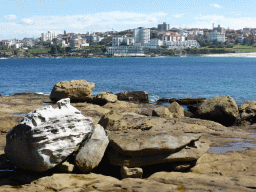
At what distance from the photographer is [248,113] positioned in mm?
19906

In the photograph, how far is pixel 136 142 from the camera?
31.1 ft

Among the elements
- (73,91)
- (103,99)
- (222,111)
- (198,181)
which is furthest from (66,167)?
(73,91)

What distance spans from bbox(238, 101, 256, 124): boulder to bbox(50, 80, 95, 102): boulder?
10771 millimetres

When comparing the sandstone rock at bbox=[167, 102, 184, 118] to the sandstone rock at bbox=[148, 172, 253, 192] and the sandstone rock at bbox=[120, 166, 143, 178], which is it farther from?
the sandstone rock at bbox=[120, 166, 143, 178]

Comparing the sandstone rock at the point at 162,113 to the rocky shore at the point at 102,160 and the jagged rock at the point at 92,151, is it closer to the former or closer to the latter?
the rocky shore at the point at 102,160

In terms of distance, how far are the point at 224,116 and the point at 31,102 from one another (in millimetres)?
14317

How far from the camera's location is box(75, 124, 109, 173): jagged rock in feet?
29.5

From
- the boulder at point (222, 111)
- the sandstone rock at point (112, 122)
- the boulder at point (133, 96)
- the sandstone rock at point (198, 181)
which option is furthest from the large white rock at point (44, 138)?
the boulder at point (133, 96)

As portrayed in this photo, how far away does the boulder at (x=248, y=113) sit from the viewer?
19.4 metres

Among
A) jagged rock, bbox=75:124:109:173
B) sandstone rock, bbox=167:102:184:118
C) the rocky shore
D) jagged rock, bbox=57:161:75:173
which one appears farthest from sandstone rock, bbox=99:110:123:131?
sandstone rock, bbox=167:102:184:118

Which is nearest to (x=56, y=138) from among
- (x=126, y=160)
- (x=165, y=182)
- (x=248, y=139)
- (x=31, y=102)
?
(x=126, y=160)

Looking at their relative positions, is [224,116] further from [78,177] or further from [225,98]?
[78,177]

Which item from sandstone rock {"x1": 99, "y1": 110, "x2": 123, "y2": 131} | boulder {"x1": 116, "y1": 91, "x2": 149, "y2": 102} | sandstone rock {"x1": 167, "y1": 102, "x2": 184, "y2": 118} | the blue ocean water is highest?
sandstone rock {"x1": 99, "y1": 110, "x2": 123, "y2": 131}

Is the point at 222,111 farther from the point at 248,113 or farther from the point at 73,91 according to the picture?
the point at 73,91
